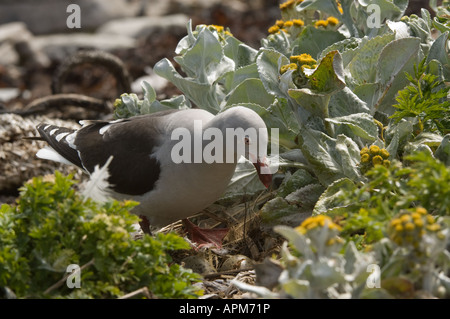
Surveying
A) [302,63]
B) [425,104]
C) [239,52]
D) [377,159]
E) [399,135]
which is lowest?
[377,159]

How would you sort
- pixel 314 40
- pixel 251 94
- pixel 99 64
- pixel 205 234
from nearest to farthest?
pixel 205 234
pixel 251 94
pixel 314 40
pixel 99 64

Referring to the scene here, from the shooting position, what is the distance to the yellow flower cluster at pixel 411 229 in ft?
6.29

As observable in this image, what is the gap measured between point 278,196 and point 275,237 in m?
0.28

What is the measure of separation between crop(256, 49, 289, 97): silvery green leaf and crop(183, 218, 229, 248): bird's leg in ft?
2.68

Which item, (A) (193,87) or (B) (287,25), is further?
(B) (287,25)

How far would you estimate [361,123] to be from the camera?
327 cm

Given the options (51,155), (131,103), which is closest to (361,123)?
(131,103)

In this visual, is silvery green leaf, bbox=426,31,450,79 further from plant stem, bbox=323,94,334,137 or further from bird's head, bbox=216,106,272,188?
bird's head, bbox=216,106,272,188

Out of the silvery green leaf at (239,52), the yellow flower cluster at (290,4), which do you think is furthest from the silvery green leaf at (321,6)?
the silvery green leaf at (239,52)

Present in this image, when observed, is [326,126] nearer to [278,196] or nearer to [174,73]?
[278,196]

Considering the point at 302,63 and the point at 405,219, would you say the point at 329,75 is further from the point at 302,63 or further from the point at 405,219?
the point at 405,219

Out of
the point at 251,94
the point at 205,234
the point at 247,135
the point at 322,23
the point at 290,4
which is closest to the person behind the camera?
the point at 247,135

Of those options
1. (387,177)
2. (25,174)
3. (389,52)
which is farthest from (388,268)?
(25,174)

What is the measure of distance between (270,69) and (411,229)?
71.0 inches
